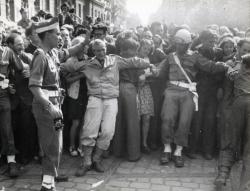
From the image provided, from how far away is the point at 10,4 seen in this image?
62.5 ft

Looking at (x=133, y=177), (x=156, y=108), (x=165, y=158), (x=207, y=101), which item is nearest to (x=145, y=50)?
(x=156, y=108)

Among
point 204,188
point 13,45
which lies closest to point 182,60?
point 204,188

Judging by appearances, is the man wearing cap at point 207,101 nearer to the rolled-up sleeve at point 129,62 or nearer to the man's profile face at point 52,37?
the rolled-up sleeve at point 129,62

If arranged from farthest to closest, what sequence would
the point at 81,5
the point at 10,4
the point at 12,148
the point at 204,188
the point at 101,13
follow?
the point at 101,13 < the point at 81,5 < the point at 10,4 < the point at 12,148 < the point at 204,188

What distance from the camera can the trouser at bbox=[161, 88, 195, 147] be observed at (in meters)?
6.04

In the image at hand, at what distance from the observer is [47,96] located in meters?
4.54

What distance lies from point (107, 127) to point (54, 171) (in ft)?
4.03

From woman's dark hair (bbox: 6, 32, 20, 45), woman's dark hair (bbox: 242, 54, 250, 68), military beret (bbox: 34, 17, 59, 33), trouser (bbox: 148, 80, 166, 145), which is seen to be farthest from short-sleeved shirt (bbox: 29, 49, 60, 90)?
trouser (bbox: 148, 80, 166, 145)

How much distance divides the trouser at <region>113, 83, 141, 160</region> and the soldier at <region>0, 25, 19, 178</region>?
5.51 ft

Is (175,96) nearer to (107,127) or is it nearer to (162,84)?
(162,84)

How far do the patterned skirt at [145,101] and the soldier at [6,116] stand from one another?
2078 mm

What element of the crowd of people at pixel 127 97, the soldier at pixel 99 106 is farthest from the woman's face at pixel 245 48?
the soldier at pixel 99 106

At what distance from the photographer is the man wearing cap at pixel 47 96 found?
14.3ft

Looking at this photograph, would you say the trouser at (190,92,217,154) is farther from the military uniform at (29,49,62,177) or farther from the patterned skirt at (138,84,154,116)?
the military uniform at (29,49,62,177)
